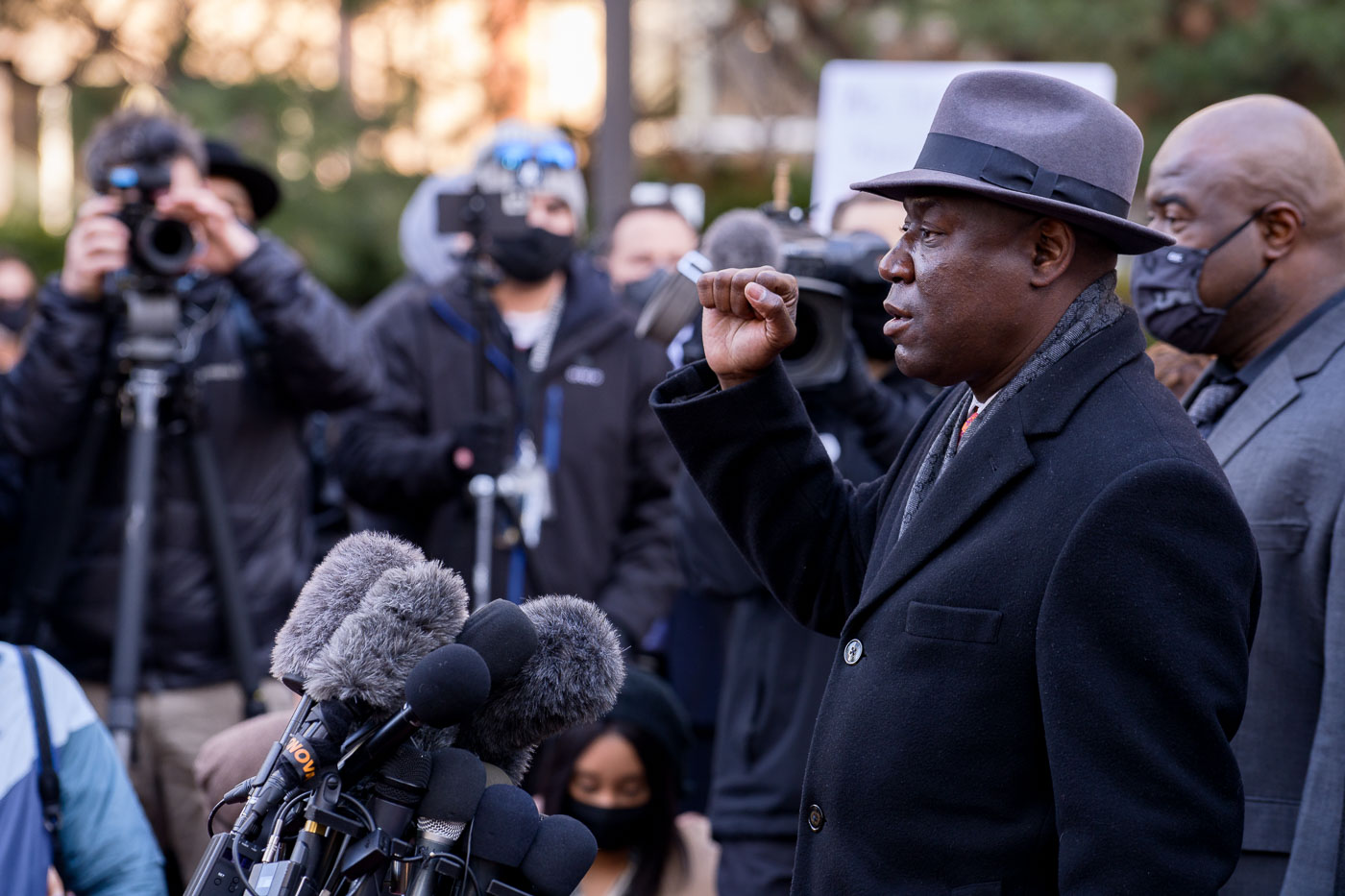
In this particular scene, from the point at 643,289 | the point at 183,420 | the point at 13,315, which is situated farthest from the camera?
the point at 13,315

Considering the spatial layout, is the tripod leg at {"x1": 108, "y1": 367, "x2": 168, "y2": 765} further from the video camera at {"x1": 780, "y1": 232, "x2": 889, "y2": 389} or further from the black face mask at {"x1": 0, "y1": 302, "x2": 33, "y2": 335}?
the black face mask at {"x1": 0, "y1": 302, "x2": 33, "y2": 335}

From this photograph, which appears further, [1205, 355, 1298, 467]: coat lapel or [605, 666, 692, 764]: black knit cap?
[605, 666, 692, 764]: black knit cap

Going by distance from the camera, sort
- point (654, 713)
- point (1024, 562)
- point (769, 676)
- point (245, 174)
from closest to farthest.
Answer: point (1024, 562), point (769, 676), point (654, 713), point (245, 174)

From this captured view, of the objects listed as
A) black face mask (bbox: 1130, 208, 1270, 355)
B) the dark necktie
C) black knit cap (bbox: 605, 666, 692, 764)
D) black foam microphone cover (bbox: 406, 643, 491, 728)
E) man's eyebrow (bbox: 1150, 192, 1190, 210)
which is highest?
man's eyebrow (bbox: 1150, 192, 1190, 210)

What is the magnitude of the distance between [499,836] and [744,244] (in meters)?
2.10

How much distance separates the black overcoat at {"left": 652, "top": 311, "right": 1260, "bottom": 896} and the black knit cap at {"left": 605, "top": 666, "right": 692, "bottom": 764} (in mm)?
2007

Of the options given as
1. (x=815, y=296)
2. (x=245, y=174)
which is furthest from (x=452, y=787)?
(x=245, y=174)

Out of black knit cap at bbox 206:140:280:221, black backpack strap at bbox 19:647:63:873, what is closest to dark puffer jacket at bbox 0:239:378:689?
black knit cap at bbox 206:140:280:221

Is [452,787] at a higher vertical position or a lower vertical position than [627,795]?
higher

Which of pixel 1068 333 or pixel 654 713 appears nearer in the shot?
pixel 1068 333

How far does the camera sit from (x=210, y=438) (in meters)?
4.05

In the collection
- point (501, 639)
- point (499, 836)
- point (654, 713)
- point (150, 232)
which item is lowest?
point (654, 713)

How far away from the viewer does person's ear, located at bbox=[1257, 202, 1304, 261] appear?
113 inches

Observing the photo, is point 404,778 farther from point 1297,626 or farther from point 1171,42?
point 1171,42
